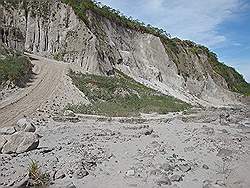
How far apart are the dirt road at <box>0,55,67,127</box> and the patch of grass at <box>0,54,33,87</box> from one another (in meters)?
0.85

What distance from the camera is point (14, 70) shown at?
3200 cm

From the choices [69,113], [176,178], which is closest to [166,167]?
[176,178]

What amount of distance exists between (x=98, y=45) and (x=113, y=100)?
1703cm

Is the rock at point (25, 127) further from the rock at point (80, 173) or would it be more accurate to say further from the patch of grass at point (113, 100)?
the patch of grass at point (113, 100)

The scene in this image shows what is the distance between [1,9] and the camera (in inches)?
2025

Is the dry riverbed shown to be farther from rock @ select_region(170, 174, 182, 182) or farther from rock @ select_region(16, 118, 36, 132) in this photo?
rock @ select_region(16, 118, 36, 132)

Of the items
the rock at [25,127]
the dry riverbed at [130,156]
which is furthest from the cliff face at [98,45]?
the rock at [25,127]

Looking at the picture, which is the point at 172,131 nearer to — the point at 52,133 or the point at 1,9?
the point at 52,133

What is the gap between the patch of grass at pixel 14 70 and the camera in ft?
Result: 101

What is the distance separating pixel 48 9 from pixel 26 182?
43.8 m

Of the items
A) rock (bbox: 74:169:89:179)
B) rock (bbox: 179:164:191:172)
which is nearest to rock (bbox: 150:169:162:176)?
rock (bbox: 179:164:191:172)

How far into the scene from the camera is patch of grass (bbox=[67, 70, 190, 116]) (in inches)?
1209

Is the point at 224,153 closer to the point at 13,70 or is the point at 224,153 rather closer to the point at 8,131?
the point at 8,131

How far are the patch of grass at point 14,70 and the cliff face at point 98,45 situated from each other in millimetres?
8952
